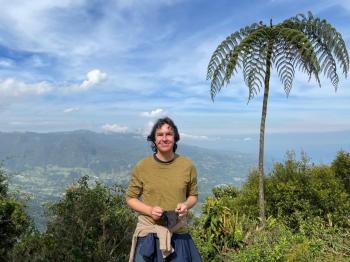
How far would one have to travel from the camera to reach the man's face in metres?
3.70

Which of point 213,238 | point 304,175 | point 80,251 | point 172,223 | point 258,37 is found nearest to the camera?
point 172,223

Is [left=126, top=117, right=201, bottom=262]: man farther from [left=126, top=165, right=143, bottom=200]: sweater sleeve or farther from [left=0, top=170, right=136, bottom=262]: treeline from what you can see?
[left=0, top=170, right=136, bottom=262]: treeline

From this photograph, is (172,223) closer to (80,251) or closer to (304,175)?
(80,251)

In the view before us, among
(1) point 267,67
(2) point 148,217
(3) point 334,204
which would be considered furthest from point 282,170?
(2) point 148,217

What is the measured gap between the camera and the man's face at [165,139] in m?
3.70

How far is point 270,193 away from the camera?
1952 centimetres

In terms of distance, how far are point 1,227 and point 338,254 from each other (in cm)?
1265

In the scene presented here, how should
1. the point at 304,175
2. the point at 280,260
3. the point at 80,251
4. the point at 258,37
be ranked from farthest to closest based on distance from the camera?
the point at 304,175 < the point at 258,37 < the point at 80,251 < the point at 280,260

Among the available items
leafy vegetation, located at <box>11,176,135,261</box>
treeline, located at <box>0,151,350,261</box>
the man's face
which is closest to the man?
the man's face

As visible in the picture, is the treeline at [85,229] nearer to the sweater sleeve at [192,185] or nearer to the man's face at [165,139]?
the sweater sleeve at [192,185]

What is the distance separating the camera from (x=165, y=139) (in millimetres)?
3715

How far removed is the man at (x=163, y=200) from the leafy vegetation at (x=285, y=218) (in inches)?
127

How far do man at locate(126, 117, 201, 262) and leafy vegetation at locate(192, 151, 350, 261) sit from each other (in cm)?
322

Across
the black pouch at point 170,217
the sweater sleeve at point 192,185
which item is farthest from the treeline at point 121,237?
the black pouch at point 170,217
